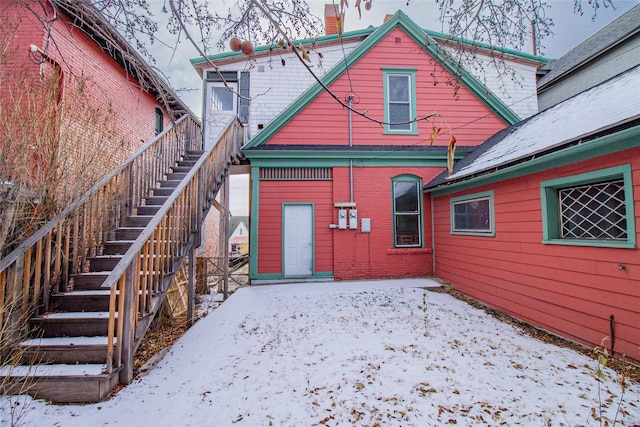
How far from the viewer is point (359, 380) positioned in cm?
304

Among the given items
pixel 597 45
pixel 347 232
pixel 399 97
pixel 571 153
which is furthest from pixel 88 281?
pixel 597 45

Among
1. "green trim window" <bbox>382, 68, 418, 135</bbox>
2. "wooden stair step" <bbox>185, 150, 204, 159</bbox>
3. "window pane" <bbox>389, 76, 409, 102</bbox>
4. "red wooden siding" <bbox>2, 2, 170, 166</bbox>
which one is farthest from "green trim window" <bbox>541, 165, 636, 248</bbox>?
"wooden stair step" <bbox>185, 150, 204, 159</bbox>

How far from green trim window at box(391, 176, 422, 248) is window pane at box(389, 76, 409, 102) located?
2347 millimetres

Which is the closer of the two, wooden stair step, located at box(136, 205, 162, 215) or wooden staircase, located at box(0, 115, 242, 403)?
wooden staircase, located at box(0, 115, 242, 403)

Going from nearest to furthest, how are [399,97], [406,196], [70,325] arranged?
[70,325], [406,196], [399,97]

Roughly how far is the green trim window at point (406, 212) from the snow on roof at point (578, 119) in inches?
77.7

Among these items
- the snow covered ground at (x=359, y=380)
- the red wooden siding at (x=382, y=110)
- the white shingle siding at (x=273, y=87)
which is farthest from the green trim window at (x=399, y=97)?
the snow covered ground at (x=359, y=380)

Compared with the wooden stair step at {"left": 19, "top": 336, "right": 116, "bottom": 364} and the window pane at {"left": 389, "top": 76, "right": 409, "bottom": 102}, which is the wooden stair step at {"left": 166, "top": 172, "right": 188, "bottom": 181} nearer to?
the wooden stair step at {"left": 19, "top": 336, "right": 116, "bottom": 364}

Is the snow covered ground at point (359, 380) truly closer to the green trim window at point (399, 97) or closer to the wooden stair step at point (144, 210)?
the wooden stair step at point (144, 210)

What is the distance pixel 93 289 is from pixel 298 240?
4616mm

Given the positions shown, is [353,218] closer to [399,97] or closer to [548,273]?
[399,97]

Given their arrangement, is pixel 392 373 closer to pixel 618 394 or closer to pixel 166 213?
pixel 618 394

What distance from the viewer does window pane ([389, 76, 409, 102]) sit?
27.2 ft

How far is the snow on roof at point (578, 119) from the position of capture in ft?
12.0
